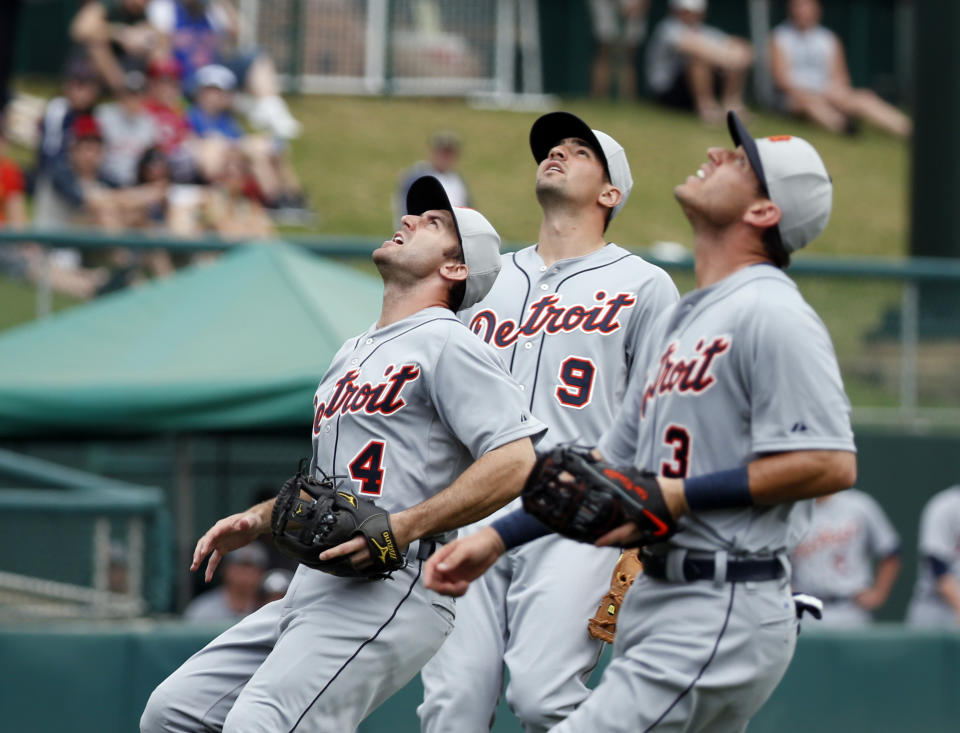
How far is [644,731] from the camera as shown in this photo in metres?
3.44

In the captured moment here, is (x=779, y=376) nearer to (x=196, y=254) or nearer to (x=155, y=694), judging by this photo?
(x=155, y=694)

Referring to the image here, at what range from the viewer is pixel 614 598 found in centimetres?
423

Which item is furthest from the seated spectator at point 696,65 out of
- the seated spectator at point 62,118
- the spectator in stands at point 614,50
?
the seated spectator at point 62,118

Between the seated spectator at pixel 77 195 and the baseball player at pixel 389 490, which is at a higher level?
the seated spectator at pixel 77 195

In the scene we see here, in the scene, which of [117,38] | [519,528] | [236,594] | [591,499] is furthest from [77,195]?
[591,499]

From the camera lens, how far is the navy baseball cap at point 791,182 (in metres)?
3.54

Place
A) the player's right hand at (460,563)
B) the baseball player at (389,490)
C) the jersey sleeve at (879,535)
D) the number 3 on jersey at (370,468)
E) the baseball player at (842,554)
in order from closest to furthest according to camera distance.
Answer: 1. the player's right hand at (460,563)
2. the baseball player at (389,490)
3. the number 3 on jersey at (370,468)
4. the baseball player at (842,554)
5. the jersey sleeve at (879,535)

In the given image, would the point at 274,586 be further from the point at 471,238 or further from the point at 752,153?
the point at 752,153

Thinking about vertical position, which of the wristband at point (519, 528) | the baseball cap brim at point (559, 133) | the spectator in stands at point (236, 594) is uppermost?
the baseball cap brim at point (559, 133)

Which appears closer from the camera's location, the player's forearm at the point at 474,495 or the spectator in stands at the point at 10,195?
the player's forearm at the point at 474,495

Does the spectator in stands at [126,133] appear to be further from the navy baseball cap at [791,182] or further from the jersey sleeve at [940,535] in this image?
the navy baseball cap at [791,182]

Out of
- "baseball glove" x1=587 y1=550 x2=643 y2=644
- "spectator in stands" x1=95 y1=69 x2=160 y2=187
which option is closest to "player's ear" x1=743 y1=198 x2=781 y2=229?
"baseball glove" x1=587 y1=550 x2=643 y2=644

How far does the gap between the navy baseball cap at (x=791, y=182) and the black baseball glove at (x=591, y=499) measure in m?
0.70

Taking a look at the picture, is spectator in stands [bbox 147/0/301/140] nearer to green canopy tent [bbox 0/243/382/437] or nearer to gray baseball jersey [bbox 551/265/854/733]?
green canopy tent [bbox 0/243/382/437]
